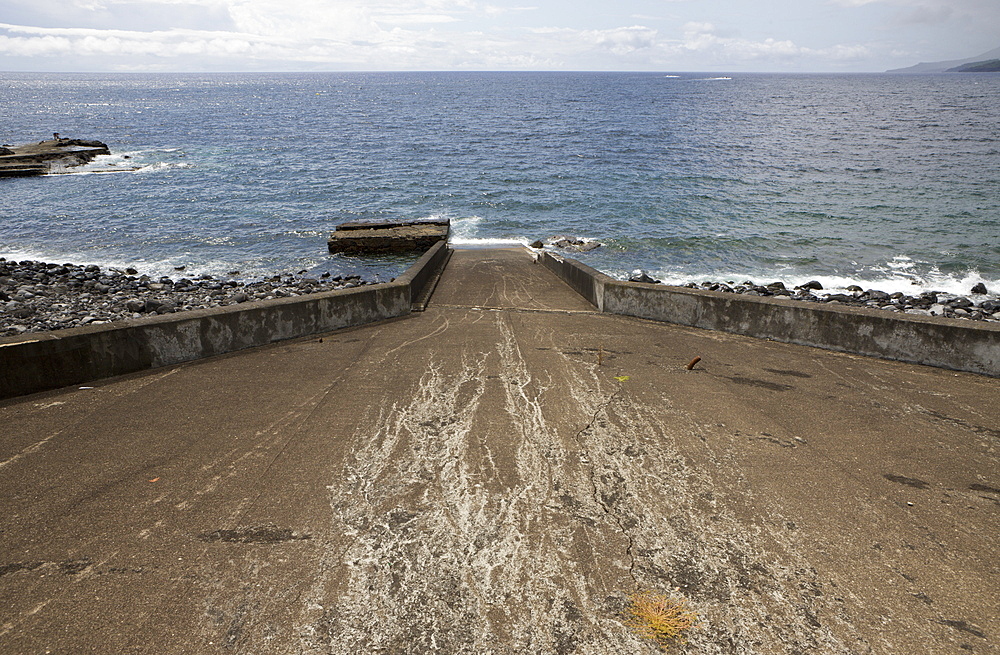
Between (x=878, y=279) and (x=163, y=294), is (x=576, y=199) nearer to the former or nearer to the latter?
(x=878, y=279)

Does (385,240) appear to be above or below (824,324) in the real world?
below

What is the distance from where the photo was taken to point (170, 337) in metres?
6.24

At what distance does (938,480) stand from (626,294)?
193 inches

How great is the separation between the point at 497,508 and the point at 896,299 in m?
15.3

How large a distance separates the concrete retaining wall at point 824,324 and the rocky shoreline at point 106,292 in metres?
7.24

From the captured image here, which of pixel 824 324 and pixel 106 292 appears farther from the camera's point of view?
pixel 106 292

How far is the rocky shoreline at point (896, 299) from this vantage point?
13633 mm

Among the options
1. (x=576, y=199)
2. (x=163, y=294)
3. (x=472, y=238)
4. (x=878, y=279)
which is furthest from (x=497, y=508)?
(x=576, y=199)

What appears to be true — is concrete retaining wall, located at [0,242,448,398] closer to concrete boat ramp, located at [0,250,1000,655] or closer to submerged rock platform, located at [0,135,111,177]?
concrete boat ramp, located at [0,250,1000,655]

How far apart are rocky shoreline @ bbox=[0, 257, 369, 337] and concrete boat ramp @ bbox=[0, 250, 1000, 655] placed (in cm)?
793

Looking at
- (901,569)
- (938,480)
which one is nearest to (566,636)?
(901,569)

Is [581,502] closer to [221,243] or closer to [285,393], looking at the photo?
[285,393]

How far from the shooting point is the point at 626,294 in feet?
28.2

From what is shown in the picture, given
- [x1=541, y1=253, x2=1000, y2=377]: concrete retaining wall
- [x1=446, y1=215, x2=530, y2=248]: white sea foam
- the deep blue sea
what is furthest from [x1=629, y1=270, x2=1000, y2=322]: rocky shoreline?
[x1=446, y1=215, x2=530, y2=248]: white sea foam
